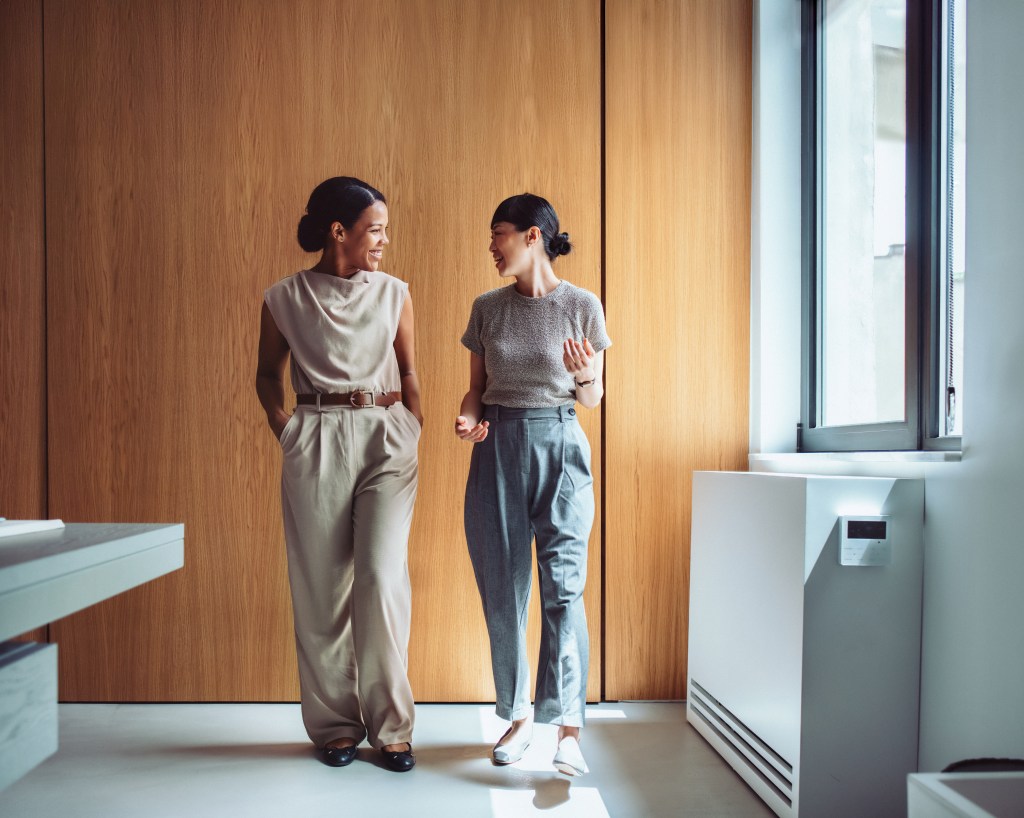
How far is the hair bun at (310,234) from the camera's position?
7.00 feet

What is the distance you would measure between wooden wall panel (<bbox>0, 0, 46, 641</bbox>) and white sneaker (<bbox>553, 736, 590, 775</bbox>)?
1748 millimetres

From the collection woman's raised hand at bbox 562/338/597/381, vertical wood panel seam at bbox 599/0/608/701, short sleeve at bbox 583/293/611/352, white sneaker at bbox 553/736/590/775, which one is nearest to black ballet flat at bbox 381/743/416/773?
white sneaker at bbox 553/736/590/775

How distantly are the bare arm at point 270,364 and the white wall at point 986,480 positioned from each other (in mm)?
1630

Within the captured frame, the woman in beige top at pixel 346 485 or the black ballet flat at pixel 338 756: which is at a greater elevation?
the woman in beige top at pixel 346 485

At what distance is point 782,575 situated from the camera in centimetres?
175

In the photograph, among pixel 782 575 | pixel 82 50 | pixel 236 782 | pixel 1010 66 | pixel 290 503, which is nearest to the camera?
pixel 1010 66

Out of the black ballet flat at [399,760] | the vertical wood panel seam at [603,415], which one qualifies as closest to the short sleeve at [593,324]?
the vertical wood panel seam at [603,415]

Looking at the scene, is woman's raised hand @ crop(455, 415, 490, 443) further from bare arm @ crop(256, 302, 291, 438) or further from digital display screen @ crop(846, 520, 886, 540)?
digital display screen @ crop(846, 520, 886, 540)

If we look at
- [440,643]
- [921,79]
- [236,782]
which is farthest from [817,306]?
[236,782]

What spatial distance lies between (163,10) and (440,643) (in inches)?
89.1

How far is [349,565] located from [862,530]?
131 centimetres

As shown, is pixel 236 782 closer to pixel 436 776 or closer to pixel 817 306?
pixel 436 776

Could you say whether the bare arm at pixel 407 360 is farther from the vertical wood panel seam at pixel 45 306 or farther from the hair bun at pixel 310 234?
the vertical wood panel seam at pixel 45 306

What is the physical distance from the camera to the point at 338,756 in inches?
79.1
